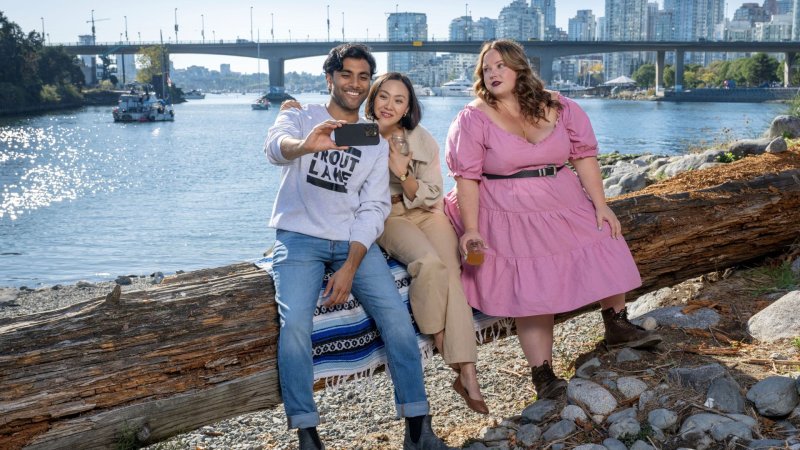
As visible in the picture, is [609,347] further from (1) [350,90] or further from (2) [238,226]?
(2) [238,226]

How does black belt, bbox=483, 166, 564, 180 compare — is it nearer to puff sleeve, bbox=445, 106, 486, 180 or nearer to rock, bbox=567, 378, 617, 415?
puff sleeve, bbox=445, 106, 486, 180

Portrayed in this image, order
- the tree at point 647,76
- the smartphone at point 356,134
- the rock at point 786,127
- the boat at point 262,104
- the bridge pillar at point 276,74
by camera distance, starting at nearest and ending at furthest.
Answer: the smartphone at point 356,134 < the rock at point 786,127 < the bridge pillar at point 276,74 < the boat at point 262,104 < the tree at point 647,76

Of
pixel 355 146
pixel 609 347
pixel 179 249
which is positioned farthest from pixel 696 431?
pixel 179 249

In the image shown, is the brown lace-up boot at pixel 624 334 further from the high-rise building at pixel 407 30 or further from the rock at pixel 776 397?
the high-rise building at pixel 407 30

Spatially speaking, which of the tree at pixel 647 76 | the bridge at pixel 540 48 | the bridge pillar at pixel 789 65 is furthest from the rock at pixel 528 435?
the tree at pixel 647 76

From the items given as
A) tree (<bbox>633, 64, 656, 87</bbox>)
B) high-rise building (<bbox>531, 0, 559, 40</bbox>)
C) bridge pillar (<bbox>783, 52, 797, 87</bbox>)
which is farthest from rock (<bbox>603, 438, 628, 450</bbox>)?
high-rise building (<bbox>531, 0, 559, 40</bbox>)

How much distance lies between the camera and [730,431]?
3.19m

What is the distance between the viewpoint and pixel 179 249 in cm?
1603

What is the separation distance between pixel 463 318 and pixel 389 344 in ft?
1.23

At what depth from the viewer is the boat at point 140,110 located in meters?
59.4

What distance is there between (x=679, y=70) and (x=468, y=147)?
81.3m

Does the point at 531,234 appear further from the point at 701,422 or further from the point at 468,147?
the point at 701,422

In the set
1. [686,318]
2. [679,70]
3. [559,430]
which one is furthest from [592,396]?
[679,70]

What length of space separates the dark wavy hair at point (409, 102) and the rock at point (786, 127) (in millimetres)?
8005
